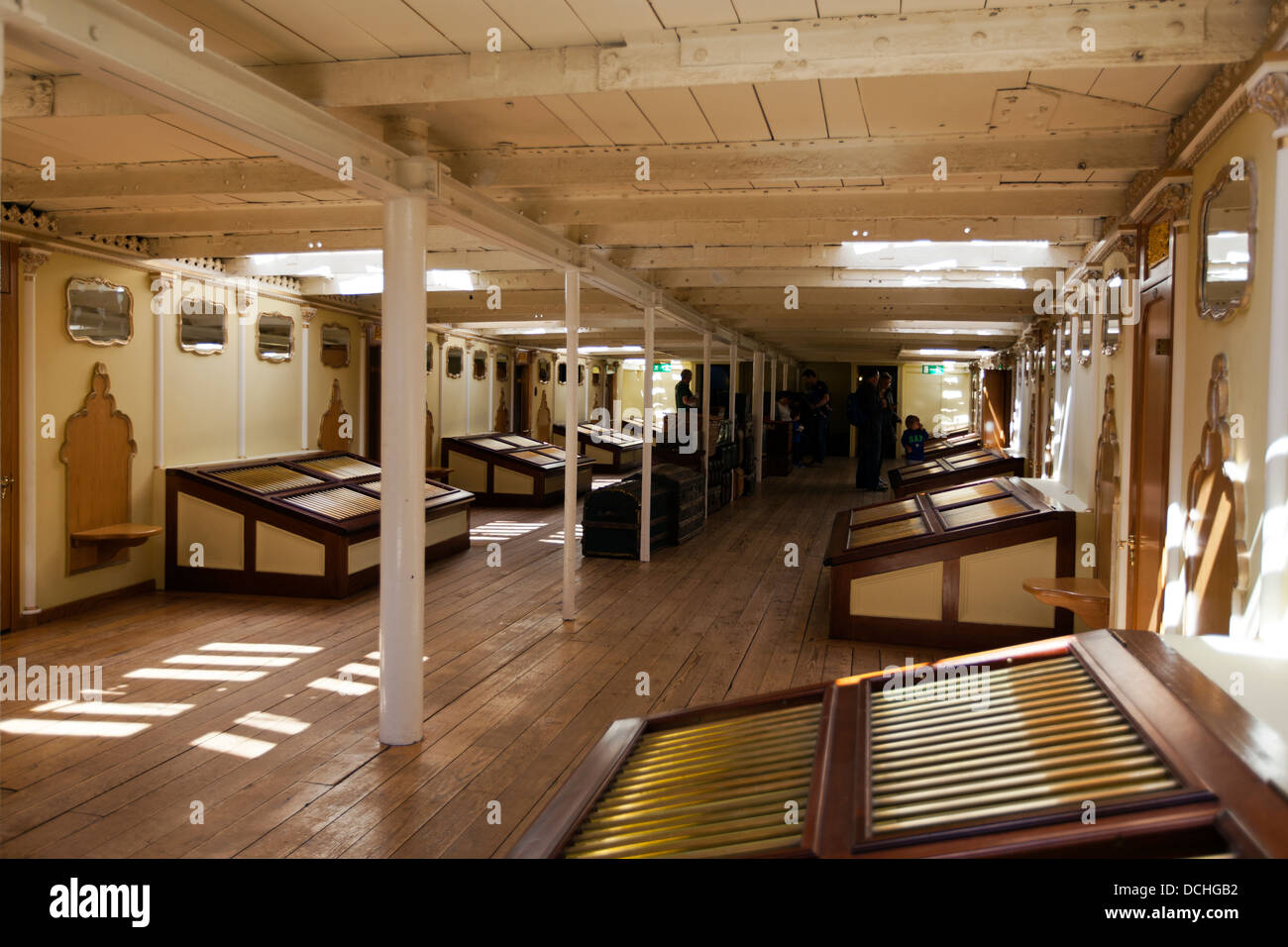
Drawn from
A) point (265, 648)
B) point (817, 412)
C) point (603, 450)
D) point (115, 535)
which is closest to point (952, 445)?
point (817, 412)

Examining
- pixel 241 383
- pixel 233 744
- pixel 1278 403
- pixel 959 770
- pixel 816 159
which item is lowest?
pixel 233 744

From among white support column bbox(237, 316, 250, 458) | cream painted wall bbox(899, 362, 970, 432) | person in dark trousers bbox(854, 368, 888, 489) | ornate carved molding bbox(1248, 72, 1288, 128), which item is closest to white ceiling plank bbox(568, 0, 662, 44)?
ornate carved molding bbox(1248, 72, 1288, 128)

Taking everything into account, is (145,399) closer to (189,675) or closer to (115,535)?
(115,535)

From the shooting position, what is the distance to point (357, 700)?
5.57 meters

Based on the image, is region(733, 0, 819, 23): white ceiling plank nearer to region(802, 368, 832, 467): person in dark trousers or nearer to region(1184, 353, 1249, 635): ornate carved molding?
region(1184, 353, 1249, 635): ornate carved molding

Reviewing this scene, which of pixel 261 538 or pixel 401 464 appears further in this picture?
pixel 261 538

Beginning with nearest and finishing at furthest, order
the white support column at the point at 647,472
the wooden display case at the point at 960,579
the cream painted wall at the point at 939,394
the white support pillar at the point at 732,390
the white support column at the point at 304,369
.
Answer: the wooden display case at the point at 960,579 → the white support column at the point at 647,472 → the white support column at the point at 304,369 → the white support pillar at the point at 732,390 → the cream painted wall at the point at 939,394

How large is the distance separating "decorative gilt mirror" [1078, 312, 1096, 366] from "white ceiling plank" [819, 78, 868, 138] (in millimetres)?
3249

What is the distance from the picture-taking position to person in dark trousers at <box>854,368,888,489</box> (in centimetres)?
1631

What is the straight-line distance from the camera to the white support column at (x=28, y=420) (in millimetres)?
7180

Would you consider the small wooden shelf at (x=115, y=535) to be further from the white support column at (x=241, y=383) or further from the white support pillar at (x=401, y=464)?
the white support pillar at (x=401, y=464)

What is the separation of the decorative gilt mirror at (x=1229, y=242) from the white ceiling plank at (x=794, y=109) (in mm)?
1709

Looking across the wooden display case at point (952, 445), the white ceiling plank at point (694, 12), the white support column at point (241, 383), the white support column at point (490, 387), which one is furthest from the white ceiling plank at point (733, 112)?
the wooden display case at point (952, 445)

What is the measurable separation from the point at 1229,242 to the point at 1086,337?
427 centimetres
